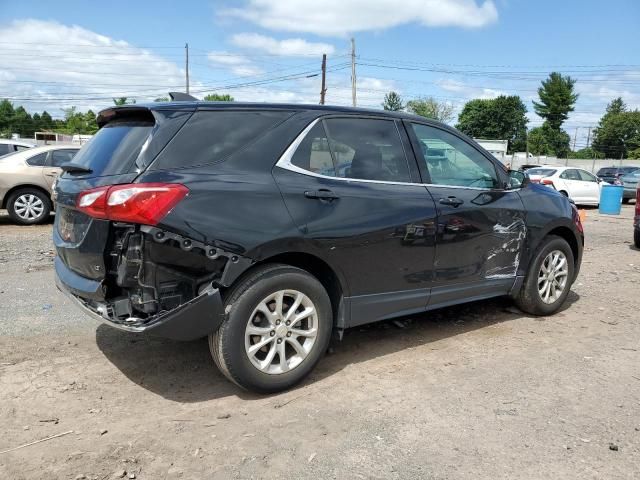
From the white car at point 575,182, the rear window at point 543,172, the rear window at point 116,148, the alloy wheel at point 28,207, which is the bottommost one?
Result: the alloy wheel at point 28,207

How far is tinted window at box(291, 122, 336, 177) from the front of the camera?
3.60 meters

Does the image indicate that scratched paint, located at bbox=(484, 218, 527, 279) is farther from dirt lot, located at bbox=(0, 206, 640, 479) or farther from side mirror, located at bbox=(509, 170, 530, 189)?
dirt lot, located at bbox=(0, 206, 640, 479)

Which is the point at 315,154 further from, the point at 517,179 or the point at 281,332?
the point at 517,179

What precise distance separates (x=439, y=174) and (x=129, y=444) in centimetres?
295

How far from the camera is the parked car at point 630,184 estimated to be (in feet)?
74.2

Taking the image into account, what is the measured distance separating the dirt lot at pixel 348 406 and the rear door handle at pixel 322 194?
1.27m

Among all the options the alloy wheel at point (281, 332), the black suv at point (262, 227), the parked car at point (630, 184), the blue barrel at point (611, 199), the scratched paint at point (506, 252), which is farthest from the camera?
the parked car at point (630, 184)

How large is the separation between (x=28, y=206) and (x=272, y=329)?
8.99 metres

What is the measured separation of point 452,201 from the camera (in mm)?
4277

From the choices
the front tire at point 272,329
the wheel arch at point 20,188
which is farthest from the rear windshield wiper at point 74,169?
the wheel arch at point 20,188

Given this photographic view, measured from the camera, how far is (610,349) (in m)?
4.53

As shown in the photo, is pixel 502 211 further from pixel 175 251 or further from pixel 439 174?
pixel 175 251

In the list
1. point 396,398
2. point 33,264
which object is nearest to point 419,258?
point 396,398

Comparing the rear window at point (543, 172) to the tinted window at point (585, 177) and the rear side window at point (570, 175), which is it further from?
the tinted window at point (585, 177)
